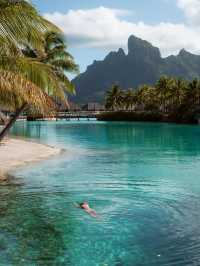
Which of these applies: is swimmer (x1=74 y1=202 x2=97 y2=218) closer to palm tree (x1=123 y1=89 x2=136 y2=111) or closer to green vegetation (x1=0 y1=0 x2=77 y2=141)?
green vegetation (x1=0 y1=0 x2=77 y2=141)

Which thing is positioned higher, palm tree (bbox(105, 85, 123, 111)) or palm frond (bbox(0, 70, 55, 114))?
palm tree (bbox(105, 85, 123, 111))

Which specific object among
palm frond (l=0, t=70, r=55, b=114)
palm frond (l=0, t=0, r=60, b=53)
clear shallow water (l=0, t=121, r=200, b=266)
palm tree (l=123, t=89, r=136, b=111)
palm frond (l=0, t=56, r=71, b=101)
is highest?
palm tree (l=123, t=89, r=136, b=111)

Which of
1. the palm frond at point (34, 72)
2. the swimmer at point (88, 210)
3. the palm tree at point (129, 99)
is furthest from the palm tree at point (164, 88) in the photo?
the palm frond at point (34, 72)

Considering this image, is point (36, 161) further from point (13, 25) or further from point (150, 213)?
point (13, 25)

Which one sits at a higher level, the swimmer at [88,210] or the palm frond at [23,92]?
the palm frond at [23,92]

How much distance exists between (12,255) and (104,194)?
964 cm

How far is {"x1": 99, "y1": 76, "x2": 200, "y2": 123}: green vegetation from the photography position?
5039 inches

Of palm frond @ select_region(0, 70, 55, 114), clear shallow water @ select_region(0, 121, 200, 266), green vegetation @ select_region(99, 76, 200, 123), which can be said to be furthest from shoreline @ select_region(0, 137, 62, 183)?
green vegetation @ select_region(99, 76, 200, 123)

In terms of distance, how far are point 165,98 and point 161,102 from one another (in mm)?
7544

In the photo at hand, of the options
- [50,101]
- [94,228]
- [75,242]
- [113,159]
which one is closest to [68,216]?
[94,228]

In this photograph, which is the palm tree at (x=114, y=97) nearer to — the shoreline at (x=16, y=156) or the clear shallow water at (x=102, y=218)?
the shoreline at (x=16, y=156)

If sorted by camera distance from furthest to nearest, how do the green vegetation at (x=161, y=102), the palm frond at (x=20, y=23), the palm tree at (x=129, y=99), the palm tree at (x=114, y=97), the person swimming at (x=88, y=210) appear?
the palm tree at (x=114, y=97) → the palm tree at (x=129, y=99) → the green vegetation at (x=161, y=102) → the person swimming at (x=88, y=210) → the palm frond at (x=20, y=23)

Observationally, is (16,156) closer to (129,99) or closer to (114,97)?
(129,99)

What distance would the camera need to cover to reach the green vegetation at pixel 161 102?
420 feet
